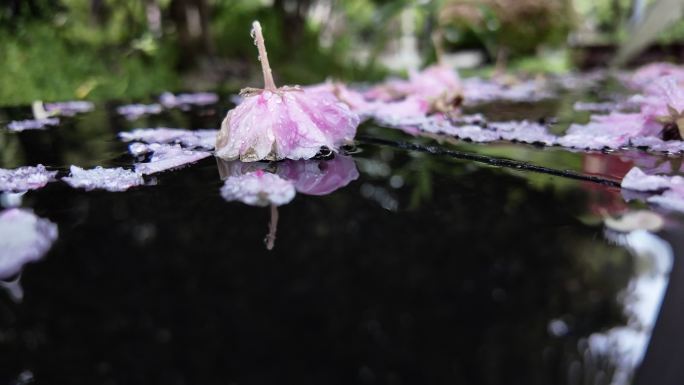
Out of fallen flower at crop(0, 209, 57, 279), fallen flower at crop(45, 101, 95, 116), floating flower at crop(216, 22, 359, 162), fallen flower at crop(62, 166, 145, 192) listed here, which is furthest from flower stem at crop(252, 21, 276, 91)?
fallen flower at crop(45, 101, 95, 116)

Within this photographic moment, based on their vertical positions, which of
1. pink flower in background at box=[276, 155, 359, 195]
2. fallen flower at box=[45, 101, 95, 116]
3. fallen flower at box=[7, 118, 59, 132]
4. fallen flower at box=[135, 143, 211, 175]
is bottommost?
fallen flower at box=[45, 101, 95, 116]

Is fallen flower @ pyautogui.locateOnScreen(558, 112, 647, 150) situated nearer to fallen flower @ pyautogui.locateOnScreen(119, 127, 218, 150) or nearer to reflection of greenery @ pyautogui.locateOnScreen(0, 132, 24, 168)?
fallen flower @ pyautogui.locateOnScreen(119, 127, 218, 150)

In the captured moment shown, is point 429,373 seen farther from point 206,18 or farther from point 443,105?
point 206,18

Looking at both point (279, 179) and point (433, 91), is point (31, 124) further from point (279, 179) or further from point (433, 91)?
point (433, 91)

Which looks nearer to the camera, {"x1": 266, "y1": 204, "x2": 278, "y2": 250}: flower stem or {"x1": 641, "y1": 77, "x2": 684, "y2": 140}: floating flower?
{"x1": 266, "y1": 204, "x2": 278, "y2": 250}: flower stem

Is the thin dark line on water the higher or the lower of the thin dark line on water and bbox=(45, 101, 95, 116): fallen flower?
the higher

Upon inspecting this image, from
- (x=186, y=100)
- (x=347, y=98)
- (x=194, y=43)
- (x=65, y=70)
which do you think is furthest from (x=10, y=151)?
(x=194, y=43)
